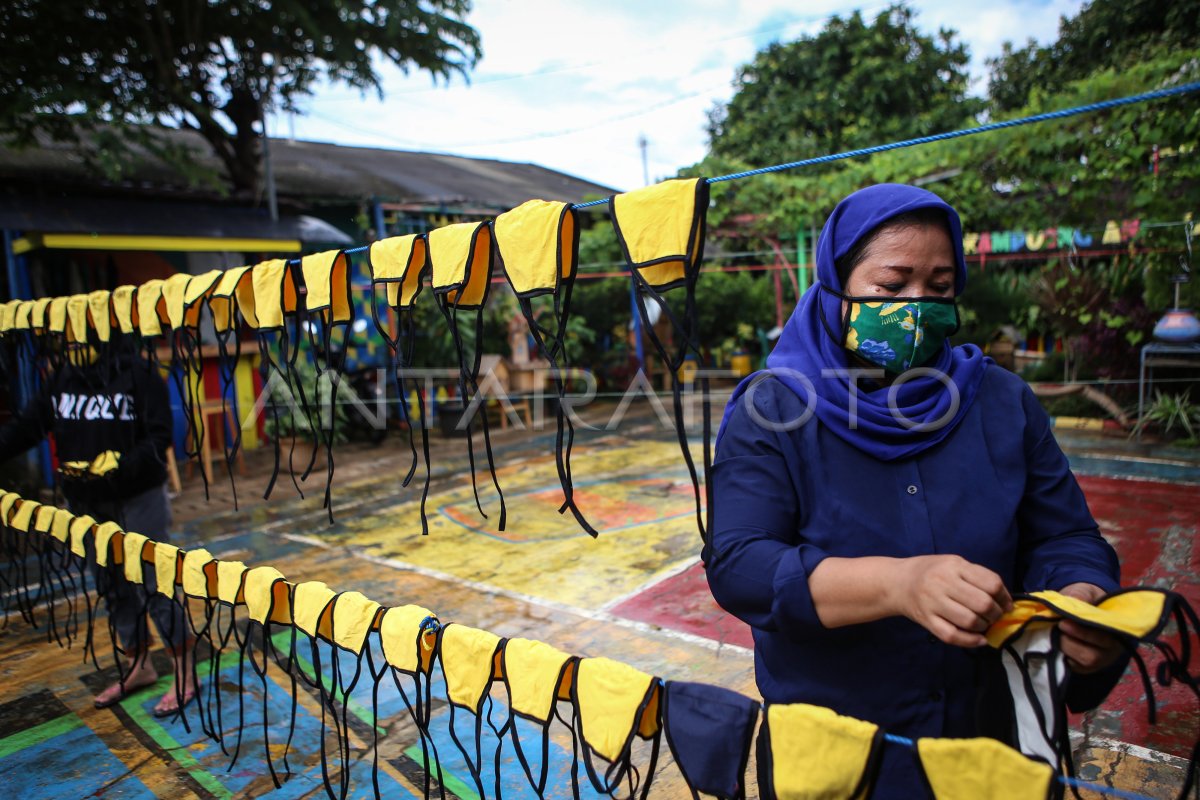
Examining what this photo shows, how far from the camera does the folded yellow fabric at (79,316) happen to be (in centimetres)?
315

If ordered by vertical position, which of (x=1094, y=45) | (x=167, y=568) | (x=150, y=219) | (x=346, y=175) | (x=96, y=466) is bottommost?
(x=167, y=568)

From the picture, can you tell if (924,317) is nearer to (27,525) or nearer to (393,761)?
(393,761)

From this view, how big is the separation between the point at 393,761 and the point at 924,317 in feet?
8.22

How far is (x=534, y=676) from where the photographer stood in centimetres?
158

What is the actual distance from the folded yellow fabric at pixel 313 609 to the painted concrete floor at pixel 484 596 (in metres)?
0.88

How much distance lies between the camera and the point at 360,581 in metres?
4.75

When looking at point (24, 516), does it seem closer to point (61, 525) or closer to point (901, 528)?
point (61, 525)

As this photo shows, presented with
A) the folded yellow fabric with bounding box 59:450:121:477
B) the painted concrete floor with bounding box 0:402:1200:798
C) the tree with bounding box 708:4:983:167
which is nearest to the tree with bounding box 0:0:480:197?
the painted concrete floor with bounding box 0:402:1200:798

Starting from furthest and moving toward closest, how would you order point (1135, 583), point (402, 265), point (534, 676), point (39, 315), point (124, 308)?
point (1135, 583), point (39, 315), point (124, 308), point (402, 265), point (534, 676)

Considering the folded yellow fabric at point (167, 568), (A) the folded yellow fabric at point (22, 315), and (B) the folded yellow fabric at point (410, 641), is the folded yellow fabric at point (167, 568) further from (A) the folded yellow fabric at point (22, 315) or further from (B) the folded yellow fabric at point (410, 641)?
(A) the folded yellow fabric at point (22, 315)

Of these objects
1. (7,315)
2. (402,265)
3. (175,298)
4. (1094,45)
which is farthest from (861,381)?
(1094,45)

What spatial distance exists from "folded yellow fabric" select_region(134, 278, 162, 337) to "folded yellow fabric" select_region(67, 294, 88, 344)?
464 mm

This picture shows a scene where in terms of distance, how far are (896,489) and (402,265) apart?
4.46ft

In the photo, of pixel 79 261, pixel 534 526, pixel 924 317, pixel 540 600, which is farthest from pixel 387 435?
pixel 924 317
